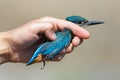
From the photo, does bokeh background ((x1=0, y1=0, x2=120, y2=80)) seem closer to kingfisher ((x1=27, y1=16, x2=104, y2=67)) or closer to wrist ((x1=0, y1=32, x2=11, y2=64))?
wrist ((x1=0, y1=32, x2=11, y2=64))

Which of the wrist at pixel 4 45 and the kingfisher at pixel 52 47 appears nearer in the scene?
the kingfisher at pixel 52 47

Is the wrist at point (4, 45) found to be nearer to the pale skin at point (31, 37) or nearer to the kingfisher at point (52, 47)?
the pale skin at point (31, 37)

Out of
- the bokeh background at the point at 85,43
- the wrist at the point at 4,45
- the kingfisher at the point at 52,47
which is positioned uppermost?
the kingfisher at the point at 52,47

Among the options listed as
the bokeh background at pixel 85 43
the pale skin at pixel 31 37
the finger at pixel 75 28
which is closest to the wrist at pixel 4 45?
the pale skin at pixel 31 37

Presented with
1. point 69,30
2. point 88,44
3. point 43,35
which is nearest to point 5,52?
point 43,35

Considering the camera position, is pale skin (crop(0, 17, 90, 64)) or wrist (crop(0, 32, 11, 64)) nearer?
pale skin (crop(0, 17, 90, 64))

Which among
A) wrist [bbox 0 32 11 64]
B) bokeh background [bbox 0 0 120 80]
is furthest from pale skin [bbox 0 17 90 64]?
bokeh background [bbox 0 0 120 80]
